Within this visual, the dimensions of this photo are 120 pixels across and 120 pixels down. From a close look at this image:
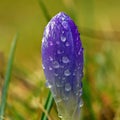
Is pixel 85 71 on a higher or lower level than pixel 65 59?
lower

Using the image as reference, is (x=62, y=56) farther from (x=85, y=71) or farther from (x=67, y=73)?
(x=85, y=71)

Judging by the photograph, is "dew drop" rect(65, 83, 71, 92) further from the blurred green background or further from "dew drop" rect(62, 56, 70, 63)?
the blurred green background

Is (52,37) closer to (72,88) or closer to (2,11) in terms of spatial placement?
(72,88)

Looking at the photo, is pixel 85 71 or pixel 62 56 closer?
pixel 62 56

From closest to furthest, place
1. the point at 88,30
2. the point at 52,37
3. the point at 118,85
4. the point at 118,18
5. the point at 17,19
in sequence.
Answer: the point at 52,37, the point at 118,85, the point at 88,30, the point at 118,18, the point at 17,19

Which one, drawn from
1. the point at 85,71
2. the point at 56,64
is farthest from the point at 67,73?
the point at 85,71

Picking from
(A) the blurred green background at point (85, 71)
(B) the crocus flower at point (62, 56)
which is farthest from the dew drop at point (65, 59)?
(A) the blurred green background at point (85, 71)

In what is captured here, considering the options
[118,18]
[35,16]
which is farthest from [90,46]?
[35,16]

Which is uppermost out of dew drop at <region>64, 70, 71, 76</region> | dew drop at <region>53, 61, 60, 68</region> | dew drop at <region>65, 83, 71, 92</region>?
dew drop at <region>53, 61, 60, 68</region>

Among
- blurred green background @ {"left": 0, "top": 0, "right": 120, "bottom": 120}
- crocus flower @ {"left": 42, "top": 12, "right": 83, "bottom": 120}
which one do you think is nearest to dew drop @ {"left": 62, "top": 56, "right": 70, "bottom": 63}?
crocus flower @ {"left": 42, "top": 12, "right": 83, "bottom": 120}
